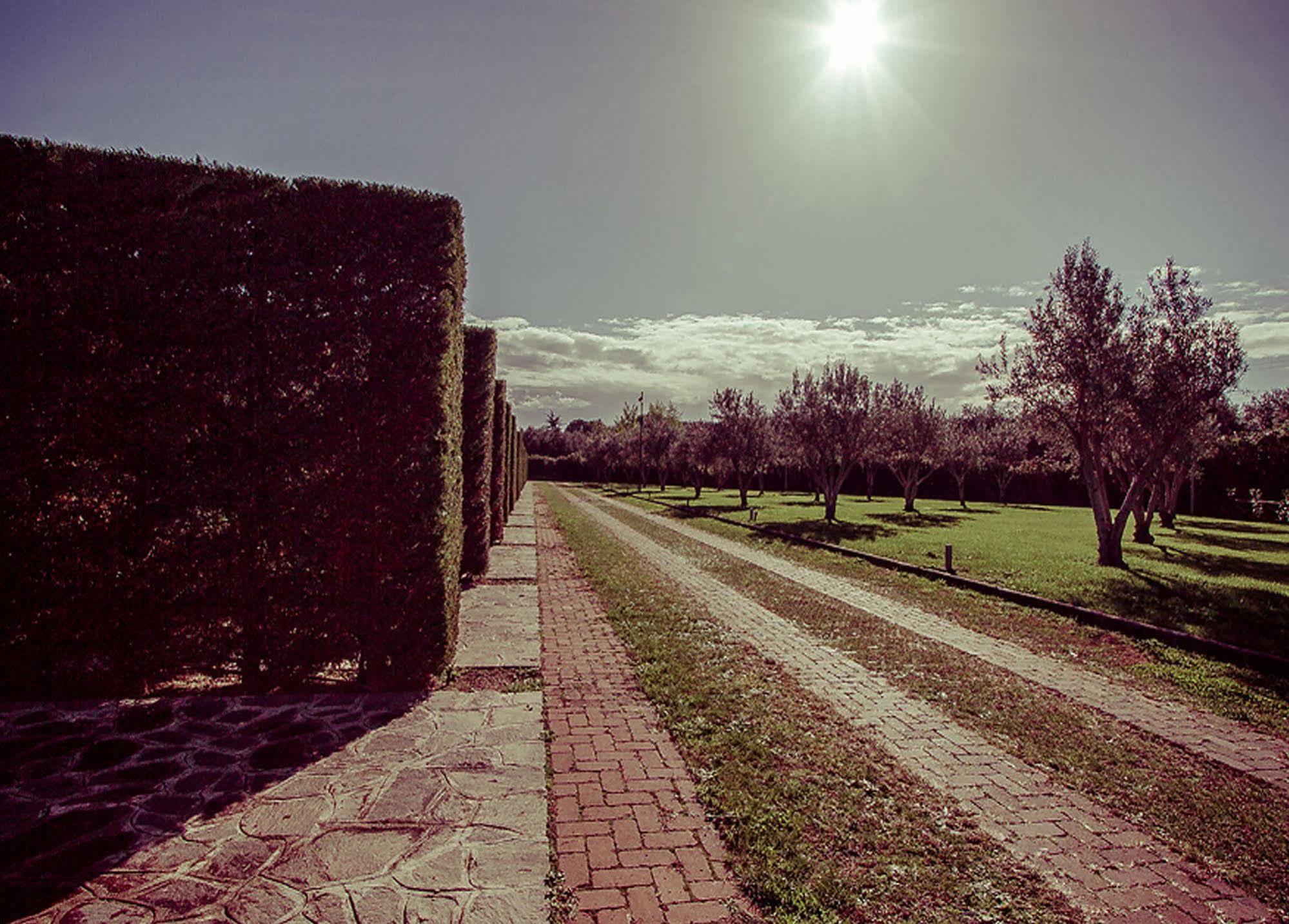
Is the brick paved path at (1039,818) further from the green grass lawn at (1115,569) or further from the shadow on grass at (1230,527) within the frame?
the shadow on grass at (1230,527)

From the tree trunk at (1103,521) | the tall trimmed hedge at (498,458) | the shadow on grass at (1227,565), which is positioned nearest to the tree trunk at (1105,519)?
the tree trunk at (1103,521)

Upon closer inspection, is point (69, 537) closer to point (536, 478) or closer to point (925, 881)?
point (925, 881)

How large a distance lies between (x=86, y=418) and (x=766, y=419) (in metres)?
33.6

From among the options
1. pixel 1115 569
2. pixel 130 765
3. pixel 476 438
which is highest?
pixel 476 438

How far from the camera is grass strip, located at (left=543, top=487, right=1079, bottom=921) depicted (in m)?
3.08

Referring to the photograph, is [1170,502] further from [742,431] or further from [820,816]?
[820,816]

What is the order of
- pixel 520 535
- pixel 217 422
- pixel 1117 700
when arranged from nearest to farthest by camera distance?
pixel 217 422
pixel 1117 700
pixel 520 535

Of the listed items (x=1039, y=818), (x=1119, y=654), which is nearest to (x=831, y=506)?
(x=1119, y=654)

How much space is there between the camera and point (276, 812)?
3764 mm

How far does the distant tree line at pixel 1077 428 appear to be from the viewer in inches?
554

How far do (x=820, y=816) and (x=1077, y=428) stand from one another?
47.5 ft

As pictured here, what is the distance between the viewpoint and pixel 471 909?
295cm

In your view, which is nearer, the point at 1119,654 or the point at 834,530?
the point at 1119,654

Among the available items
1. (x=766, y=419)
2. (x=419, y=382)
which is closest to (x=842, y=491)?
(x=766, y=419)
